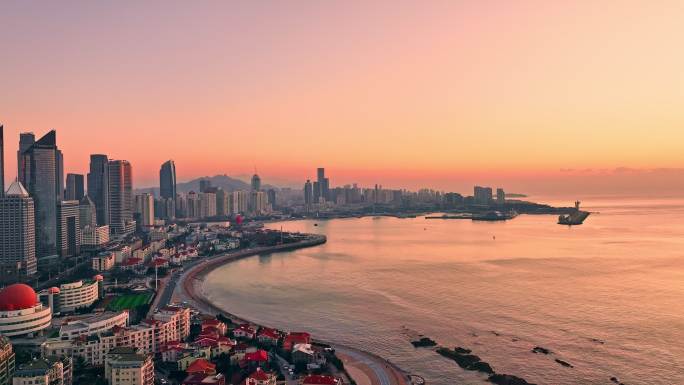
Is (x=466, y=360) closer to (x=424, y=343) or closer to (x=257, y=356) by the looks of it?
(x=424, y=343)

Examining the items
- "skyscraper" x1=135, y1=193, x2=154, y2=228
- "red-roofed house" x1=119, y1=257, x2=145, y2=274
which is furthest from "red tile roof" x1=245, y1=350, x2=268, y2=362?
"skyscraper" x1=135, y1=193, x2=154, y2=228

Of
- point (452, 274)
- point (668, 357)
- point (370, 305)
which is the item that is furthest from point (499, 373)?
point (452, 274)

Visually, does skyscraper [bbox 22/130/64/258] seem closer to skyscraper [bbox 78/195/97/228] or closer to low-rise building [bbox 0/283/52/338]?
skyscraper [bbox 78/195/97/228]

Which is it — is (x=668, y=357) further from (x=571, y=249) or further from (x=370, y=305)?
(x=571, y=249)

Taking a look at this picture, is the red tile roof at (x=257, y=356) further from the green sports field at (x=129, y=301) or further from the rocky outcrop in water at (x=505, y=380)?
the green sports field at (x=129, y=301)

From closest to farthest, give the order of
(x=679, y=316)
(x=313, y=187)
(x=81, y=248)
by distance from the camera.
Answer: (x=679, y=316)
(x=81, y=248)
(x=313, y=187)

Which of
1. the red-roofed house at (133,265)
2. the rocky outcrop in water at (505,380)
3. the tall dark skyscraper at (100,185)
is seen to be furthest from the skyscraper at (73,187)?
the rocky outcrop in water at (505,380)
